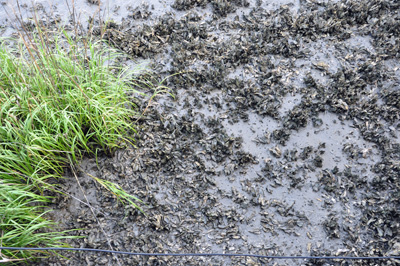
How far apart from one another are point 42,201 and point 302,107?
7.69 feet

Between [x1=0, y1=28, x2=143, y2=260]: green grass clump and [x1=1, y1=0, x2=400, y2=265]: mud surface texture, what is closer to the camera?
[x1=0, y1=28, x2=143, y2=260]: green grass clump

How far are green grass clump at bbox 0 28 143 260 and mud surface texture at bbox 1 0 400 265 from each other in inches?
7.7

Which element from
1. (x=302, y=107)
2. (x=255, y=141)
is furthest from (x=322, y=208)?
(x=302, y=107)

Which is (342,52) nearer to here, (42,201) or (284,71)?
(284,71)

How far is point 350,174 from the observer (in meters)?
2.71

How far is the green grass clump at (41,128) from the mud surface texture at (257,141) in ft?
0.64

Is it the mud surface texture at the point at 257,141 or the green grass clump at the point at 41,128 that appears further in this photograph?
the mud surface texture at the point at 257,141

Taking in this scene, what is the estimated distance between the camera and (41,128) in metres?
2.60

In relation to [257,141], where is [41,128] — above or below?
above

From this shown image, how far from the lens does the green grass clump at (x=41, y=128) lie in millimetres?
2287

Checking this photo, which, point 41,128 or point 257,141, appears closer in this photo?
point 41,128

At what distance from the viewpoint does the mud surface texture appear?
245 centimetres

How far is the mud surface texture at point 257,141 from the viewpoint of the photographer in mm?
2447

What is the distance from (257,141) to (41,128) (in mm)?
1780
